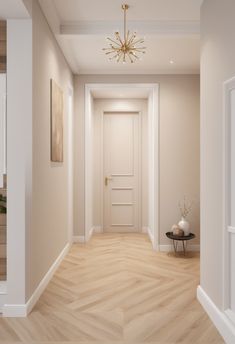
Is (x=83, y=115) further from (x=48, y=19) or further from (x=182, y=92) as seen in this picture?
(x=48, y=19)

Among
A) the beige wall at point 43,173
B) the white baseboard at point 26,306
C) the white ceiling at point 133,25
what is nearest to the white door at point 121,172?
the white ceiling at point 133,25

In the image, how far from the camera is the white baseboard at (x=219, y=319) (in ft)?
8.74

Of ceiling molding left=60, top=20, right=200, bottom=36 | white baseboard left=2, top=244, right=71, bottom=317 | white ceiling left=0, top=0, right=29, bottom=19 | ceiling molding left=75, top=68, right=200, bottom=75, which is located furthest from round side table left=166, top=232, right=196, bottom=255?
white ceiling left=0, top=0, right=29, bottom=19

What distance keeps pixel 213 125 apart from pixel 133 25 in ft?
5.87

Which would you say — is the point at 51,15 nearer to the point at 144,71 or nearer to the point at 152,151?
the point at 144,71

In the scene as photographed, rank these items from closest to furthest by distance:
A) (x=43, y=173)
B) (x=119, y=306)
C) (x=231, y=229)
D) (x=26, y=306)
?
(x=231, y=229)
(x=26, y=306)
(x=119, y=306)
(x=43, y=173)

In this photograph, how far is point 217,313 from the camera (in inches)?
117

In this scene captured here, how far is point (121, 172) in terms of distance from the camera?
7.37m

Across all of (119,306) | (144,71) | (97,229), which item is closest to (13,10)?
(119,306)

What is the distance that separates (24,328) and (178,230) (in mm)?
2978

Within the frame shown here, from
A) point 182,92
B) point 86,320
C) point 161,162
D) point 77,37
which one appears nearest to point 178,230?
point 161,162

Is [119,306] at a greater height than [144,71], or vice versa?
[144,71]

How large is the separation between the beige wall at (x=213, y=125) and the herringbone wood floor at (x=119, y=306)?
1.15 feet

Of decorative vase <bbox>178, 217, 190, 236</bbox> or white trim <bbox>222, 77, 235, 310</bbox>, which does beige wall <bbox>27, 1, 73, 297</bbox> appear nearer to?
white trim <bbox>222, 77, 235, 310</bbox>
